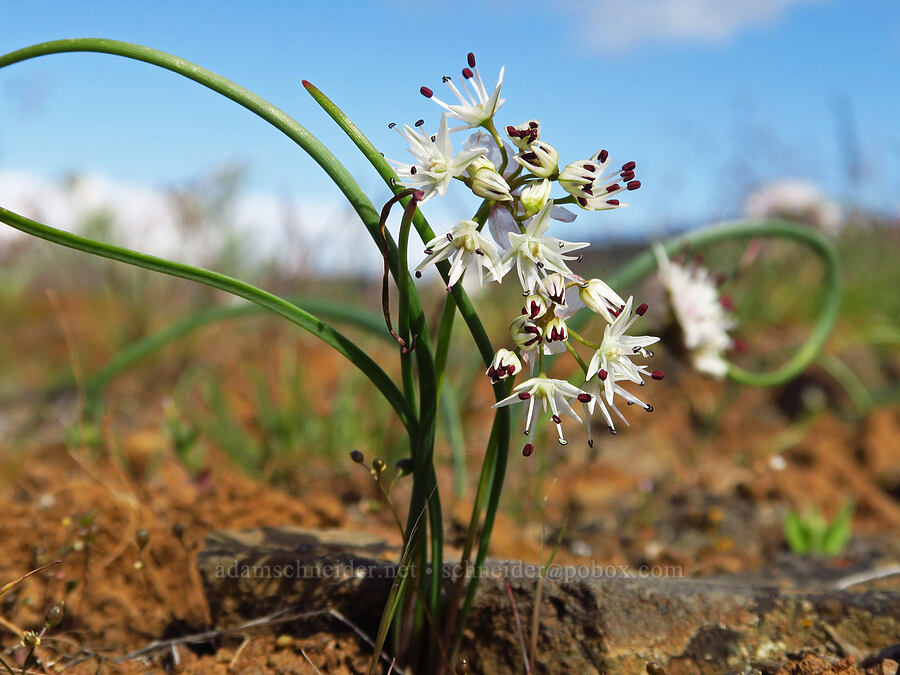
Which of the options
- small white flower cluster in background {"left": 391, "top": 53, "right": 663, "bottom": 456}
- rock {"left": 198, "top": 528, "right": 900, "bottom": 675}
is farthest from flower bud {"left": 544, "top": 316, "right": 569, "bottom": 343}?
rock {"left": 198, "top": 528, "right": 900, "bottom": 675}

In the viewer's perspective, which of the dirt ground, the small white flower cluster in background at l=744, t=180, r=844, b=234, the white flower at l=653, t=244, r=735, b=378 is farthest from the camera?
the small white flower cluster in background at l=744, t=180, r=844, b=234

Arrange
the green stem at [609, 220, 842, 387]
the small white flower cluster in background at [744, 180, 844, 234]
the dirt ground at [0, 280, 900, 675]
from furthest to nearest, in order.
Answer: the small white flower cluster in background at [744, 180, 844, 234]
the green stem at [609, 220, 842, 387]
the dirt ground at [0, 280, 900, 675]

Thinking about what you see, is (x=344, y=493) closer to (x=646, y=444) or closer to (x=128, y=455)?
(x=128, y=455)

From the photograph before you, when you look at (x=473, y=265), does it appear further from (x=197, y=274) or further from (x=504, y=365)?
(x=197, y=274)

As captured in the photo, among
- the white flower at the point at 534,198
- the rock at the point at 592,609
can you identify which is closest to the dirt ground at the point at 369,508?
the rock at the point at 592,609

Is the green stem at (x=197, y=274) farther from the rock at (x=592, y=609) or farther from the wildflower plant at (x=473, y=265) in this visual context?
the rock at (x=592, y=609)

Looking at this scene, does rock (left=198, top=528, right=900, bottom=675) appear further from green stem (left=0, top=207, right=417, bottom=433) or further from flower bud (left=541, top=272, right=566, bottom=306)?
flower bud (left=541, top=272, right=566, bottom=306)

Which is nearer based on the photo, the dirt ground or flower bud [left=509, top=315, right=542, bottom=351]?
flower bud [left=509, top=315, right=542, bottom=351]
